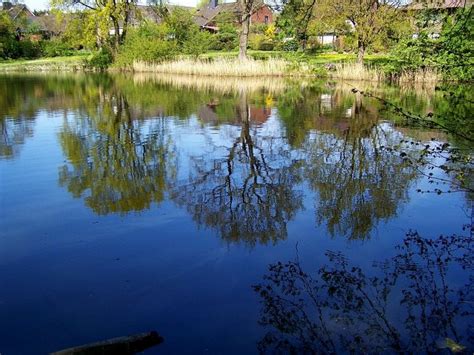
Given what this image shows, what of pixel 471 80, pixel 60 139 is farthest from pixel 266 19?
pixel 471 80

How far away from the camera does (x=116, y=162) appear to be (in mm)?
10461

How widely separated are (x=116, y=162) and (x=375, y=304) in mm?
6903

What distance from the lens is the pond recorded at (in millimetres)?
4625

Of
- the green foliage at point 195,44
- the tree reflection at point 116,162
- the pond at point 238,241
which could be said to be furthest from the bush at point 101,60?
the pond at point 238,241

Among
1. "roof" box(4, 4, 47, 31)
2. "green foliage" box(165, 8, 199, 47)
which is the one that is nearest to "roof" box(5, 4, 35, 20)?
"roof" box(4, 4, 47, 31)

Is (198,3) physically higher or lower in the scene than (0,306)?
higher

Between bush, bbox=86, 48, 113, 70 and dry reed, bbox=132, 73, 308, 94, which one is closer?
dry reed, bbox=132, 73, 308, 94

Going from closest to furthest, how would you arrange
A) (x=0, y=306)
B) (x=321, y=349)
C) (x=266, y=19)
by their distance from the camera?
(x=321, y=349), (x=0, y=306), (x=266, y=19)

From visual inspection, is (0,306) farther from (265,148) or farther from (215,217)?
(265,148)

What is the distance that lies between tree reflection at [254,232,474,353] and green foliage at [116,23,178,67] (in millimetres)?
34196

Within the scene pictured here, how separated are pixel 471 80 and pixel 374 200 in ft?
7.62

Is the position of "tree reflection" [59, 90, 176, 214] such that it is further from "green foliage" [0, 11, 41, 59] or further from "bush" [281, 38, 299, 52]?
"green foliage" [0, 11, 41, 59]

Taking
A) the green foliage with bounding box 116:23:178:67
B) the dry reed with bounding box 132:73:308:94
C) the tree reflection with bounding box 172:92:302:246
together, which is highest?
the green foliage with bounding box 116:23:178:67

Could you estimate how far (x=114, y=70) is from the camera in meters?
40.7
